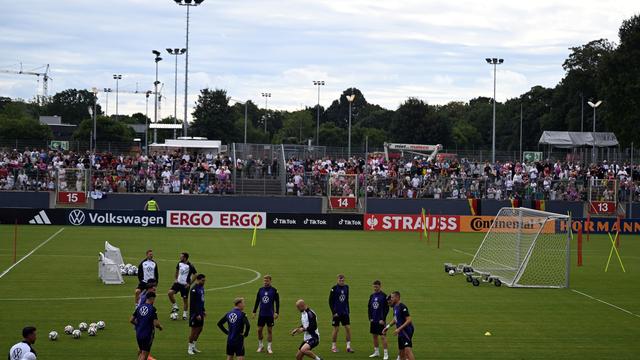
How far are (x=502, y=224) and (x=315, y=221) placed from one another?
2093 cm

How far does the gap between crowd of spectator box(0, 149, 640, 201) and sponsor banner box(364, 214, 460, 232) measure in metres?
3.19

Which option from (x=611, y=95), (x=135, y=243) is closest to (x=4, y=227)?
(x=135, y=243)

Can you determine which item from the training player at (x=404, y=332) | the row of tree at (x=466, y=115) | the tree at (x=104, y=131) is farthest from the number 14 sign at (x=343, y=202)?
the tree at (x=104, y=131)

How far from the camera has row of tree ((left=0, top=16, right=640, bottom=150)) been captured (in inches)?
3382

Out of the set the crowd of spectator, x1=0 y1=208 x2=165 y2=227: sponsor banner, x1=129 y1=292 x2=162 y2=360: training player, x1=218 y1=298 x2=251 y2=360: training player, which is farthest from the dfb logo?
x1=218 y1=298 x2=251 y2=360: training player

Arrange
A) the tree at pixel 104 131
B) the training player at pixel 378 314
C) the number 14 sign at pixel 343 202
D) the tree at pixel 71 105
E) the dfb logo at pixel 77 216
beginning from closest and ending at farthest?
1. the training player at pixel 378 314
2. the dfb logo at pixel 77 216
3. the number 14 sign at pixel 343 202
4. the tree at pixel 104 131
5. the tree at pixel 71 105

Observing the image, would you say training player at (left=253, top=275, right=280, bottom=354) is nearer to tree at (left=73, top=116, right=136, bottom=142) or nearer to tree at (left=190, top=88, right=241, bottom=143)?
tree at (left=73, top=116, right=136, bottom=142)

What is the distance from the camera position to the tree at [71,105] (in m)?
168

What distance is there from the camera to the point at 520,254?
111ft

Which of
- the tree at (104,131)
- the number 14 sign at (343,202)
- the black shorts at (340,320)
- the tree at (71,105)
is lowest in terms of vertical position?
the black shorts at (340,320)

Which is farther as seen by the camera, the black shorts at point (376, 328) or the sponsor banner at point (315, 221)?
the sponsor banner at point (315, 221)

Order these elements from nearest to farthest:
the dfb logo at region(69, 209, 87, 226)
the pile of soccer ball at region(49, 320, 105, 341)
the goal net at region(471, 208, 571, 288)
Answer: the pile of soccer ball at region(49, 320, 105, 341) < the goal net at region(471, 208, 571, 288) < the dfb logo at region(69, 209, 87, 226)

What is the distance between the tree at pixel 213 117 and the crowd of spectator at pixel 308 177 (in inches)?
2480

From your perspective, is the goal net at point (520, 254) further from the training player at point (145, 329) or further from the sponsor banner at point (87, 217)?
the sponsor banner at point (87, 217)
